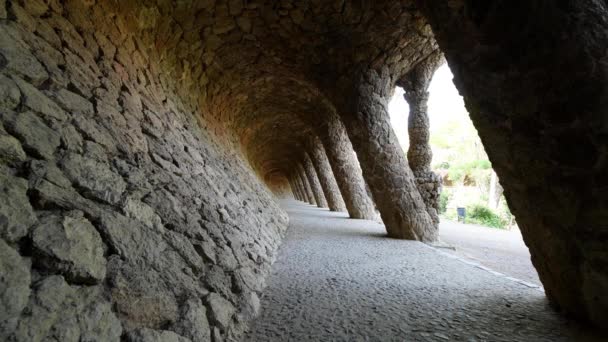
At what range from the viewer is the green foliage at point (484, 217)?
1499 cm

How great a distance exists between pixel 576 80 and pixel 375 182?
390 cm

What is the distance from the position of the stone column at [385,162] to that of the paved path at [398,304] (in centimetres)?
152

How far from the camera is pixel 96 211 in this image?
1432mm

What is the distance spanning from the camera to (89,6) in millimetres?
2674

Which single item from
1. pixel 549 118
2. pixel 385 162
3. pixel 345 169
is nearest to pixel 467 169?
pixel 345 169

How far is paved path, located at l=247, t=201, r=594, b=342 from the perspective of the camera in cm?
174

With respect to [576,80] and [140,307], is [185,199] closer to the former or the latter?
[140,307]

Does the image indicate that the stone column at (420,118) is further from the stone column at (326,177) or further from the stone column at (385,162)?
the stone column at (326,177)

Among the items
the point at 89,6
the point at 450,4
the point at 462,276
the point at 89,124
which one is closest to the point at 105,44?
the point at 89,6

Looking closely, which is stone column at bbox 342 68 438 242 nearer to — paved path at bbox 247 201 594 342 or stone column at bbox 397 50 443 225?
stone column at bbox 397 50 443 225

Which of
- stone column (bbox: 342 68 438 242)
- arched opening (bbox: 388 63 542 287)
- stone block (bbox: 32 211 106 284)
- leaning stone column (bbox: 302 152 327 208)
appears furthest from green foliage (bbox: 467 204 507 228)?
stone block (bbox: 32 211 106 284)

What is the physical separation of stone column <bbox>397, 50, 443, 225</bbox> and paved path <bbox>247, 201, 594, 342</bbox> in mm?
2156

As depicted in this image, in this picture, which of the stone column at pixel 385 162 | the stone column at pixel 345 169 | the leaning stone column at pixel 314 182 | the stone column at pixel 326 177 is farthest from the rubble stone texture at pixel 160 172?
the leaning stone column at pixel 314 182

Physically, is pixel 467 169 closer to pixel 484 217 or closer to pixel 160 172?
pixel 484 217
